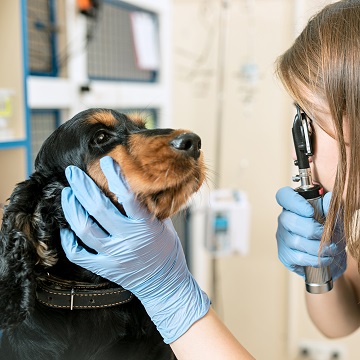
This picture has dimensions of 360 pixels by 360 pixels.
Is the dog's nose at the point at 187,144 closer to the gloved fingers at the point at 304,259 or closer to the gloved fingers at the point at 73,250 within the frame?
the gloved fingers at the point at 73,250

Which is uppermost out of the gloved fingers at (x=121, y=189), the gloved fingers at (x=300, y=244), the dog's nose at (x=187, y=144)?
the dog's nose at (x=187, y=144)

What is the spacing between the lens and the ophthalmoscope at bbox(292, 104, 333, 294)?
1.10m

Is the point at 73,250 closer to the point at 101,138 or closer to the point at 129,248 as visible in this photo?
the point at 129,248

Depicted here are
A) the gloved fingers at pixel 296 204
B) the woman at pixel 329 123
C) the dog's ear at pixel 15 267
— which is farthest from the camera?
the gloved fingers at pixel 296 204

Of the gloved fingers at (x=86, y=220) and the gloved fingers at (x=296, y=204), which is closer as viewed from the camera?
the gloved fingers at (x=86, y=220)

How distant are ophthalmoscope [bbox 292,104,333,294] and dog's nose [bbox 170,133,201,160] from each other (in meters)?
0.23

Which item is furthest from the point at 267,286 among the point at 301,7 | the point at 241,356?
the point at 241,356

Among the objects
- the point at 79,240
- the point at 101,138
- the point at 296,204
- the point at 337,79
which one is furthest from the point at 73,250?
the point at 337,79

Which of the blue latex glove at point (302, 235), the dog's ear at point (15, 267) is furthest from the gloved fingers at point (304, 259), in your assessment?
the dog's ear at point (15, 267)

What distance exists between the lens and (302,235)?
1245 millimetres

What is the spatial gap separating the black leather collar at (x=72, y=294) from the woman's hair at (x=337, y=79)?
48 centimetres

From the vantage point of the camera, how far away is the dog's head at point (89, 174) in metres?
0.96

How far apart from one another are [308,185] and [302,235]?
15 centimetres

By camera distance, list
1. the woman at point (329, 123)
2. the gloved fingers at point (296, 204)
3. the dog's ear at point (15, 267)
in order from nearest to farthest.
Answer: the dog's ear at point (15, 267) → the woman at point (329, 123) → the gloved fingers at point (296, 204)
